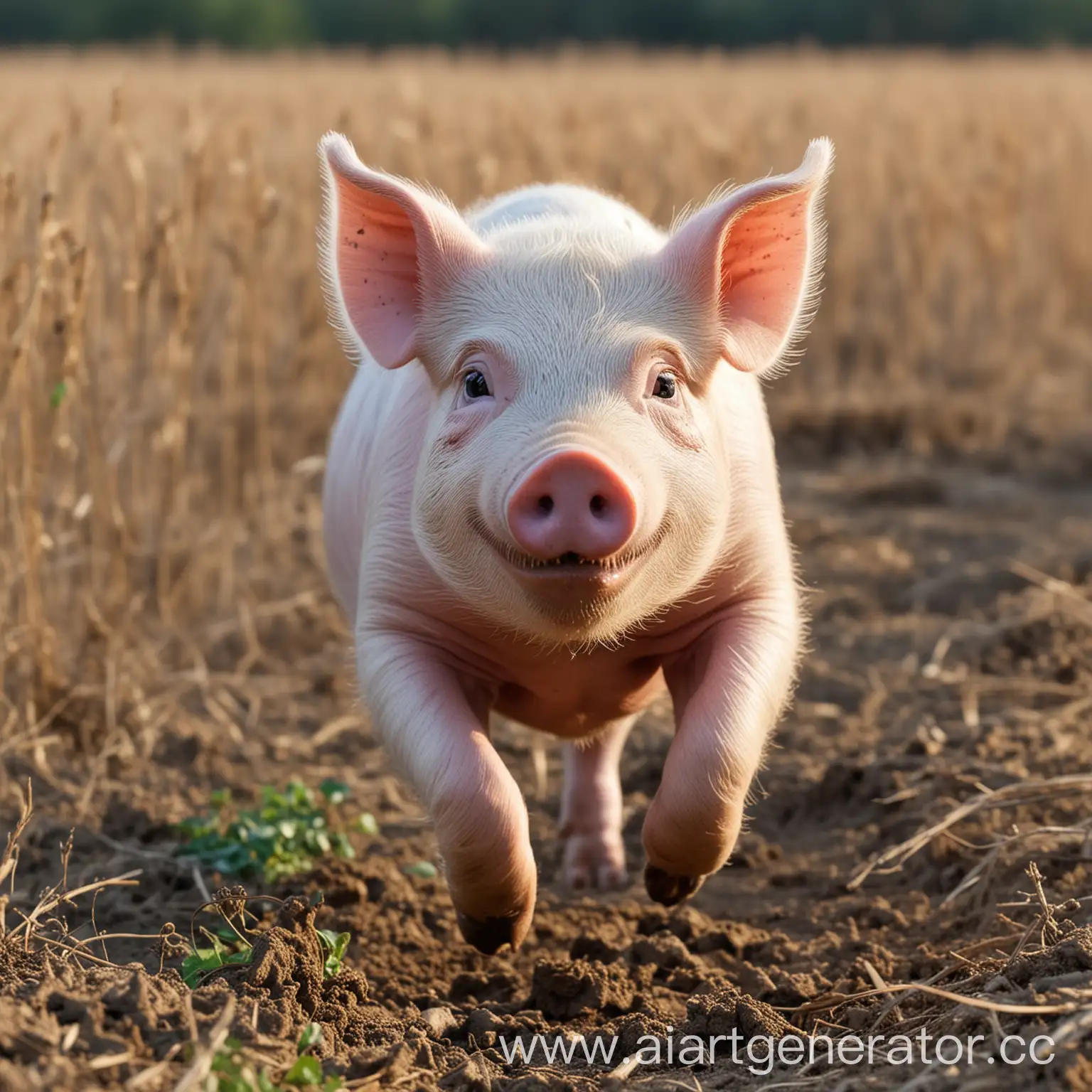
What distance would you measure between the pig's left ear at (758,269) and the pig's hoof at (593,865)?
1.53 m

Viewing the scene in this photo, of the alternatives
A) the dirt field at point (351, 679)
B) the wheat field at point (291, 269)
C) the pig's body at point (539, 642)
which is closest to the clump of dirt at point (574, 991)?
the dirt field at point (351, 679)

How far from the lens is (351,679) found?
586 cm

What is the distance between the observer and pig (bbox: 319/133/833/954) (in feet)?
10.1

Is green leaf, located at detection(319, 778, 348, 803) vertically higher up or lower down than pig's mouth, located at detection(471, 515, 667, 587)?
lower down

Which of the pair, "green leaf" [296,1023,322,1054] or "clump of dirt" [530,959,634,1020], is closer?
"green leaf" [296,1023,322,1054]

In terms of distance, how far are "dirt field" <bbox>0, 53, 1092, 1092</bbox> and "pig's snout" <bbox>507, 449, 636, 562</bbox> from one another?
36.2 inches

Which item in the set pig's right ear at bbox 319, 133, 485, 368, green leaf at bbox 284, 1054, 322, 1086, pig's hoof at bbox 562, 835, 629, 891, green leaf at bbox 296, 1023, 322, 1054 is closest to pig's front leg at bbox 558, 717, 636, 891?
pig's hoof at bbox 562, 835, 629, 891

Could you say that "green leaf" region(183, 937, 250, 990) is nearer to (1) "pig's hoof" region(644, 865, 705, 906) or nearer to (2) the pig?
(2) the pig

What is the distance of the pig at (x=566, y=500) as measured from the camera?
3082 mm

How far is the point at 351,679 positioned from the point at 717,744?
2688 millimetres

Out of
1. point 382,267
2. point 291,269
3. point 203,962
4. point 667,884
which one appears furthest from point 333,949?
point 291,269

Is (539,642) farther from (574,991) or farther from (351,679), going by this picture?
(351,679)

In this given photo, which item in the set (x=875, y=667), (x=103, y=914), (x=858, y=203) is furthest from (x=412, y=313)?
(x=858, y=203)

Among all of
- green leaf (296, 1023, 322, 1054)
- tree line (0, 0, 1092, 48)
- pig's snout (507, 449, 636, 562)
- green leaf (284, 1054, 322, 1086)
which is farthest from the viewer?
tree line (0, 0, 1092, 48)
